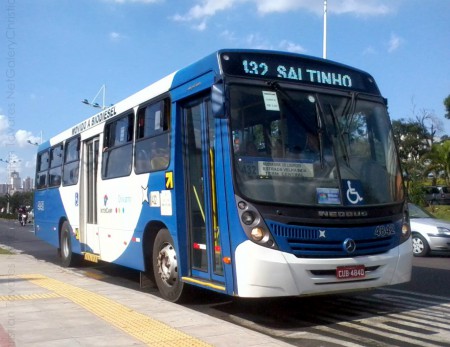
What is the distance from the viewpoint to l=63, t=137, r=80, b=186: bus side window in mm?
12422

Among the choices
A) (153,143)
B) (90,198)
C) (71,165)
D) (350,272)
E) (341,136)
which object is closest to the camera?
(350,272)

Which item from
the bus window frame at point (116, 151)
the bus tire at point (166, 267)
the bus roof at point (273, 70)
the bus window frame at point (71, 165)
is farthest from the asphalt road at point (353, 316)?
the bus window frame at point (71, 165)

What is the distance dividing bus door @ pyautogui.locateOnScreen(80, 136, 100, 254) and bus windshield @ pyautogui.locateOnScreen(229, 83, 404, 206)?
18.0ft

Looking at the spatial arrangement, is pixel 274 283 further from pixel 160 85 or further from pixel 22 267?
pixel 22 267

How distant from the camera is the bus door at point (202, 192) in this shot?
22.3 feet

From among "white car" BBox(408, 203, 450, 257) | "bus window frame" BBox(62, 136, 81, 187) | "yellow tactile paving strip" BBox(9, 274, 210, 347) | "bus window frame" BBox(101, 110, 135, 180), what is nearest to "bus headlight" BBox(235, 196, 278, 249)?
"yellow tactile paving strip" BBox(9, 274, 210, 347)

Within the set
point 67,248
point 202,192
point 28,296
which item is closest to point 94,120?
point 67,248

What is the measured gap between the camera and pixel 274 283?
19.8 ft

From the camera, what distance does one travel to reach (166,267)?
806cm

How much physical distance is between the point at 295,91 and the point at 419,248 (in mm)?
9415

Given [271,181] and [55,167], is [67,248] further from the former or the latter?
[271,181]

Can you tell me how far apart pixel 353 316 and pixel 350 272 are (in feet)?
3.29

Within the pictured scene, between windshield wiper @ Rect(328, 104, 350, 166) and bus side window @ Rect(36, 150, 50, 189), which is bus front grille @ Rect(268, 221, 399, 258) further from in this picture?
bus side window @ Rect(36, 150, 50, 189)

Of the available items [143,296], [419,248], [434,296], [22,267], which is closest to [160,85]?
[143,296]
